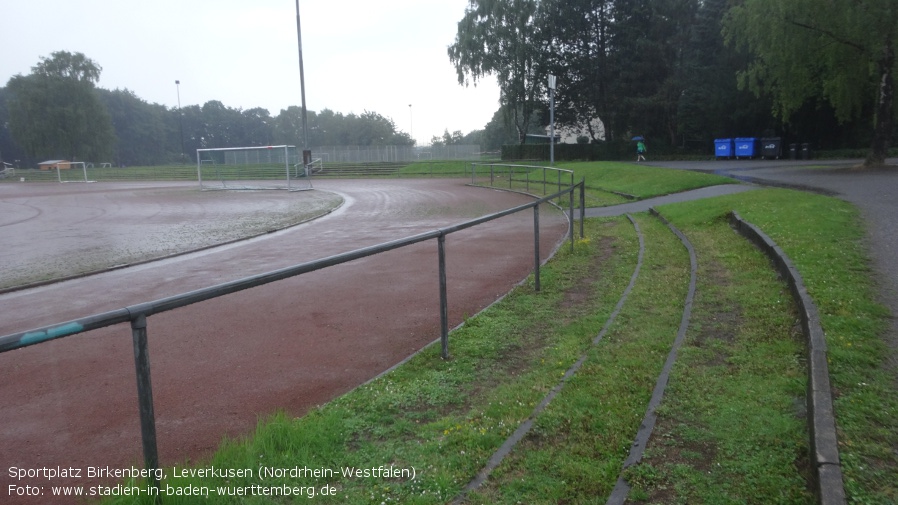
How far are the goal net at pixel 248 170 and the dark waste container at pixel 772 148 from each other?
25.4 m

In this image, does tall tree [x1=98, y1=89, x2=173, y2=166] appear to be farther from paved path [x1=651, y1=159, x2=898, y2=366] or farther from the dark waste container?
paved path [x1=651, y1=159, x2=898, y2=366]

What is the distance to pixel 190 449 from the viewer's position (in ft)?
14.0

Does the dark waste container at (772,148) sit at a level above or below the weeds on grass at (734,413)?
above

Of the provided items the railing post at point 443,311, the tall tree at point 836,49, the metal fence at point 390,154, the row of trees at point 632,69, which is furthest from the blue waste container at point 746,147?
the railing post at point 443,311

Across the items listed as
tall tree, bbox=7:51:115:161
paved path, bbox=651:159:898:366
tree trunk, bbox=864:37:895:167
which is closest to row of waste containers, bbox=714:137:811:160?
paved path, bbox=651:159:898:366

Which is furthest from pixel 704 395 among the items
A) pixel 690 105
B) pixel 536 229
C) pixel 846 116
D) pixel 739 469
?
pixel 690 105

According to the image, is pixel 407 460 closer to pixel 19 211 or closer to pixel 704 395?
pixel 704 395

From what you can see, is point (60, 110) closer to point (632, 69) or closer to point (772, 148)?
point (632, 69)

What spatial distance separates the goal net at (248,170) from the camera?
3897cm

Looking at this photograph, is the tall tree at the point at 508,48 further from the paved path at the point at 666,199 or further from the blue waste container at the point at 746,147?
the paved path at the point at 666,199

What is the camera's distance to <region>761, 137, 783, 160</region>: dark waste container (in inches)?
1451

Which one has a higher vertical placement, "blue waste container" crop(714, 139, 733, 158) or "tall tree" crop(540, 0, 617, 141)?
"tall tree" crop(540, 0, 617, 141)

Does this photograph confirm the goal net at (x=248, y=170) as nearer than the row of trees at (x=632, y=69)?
Yes

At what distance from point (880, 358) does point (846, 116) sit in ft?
70.0
